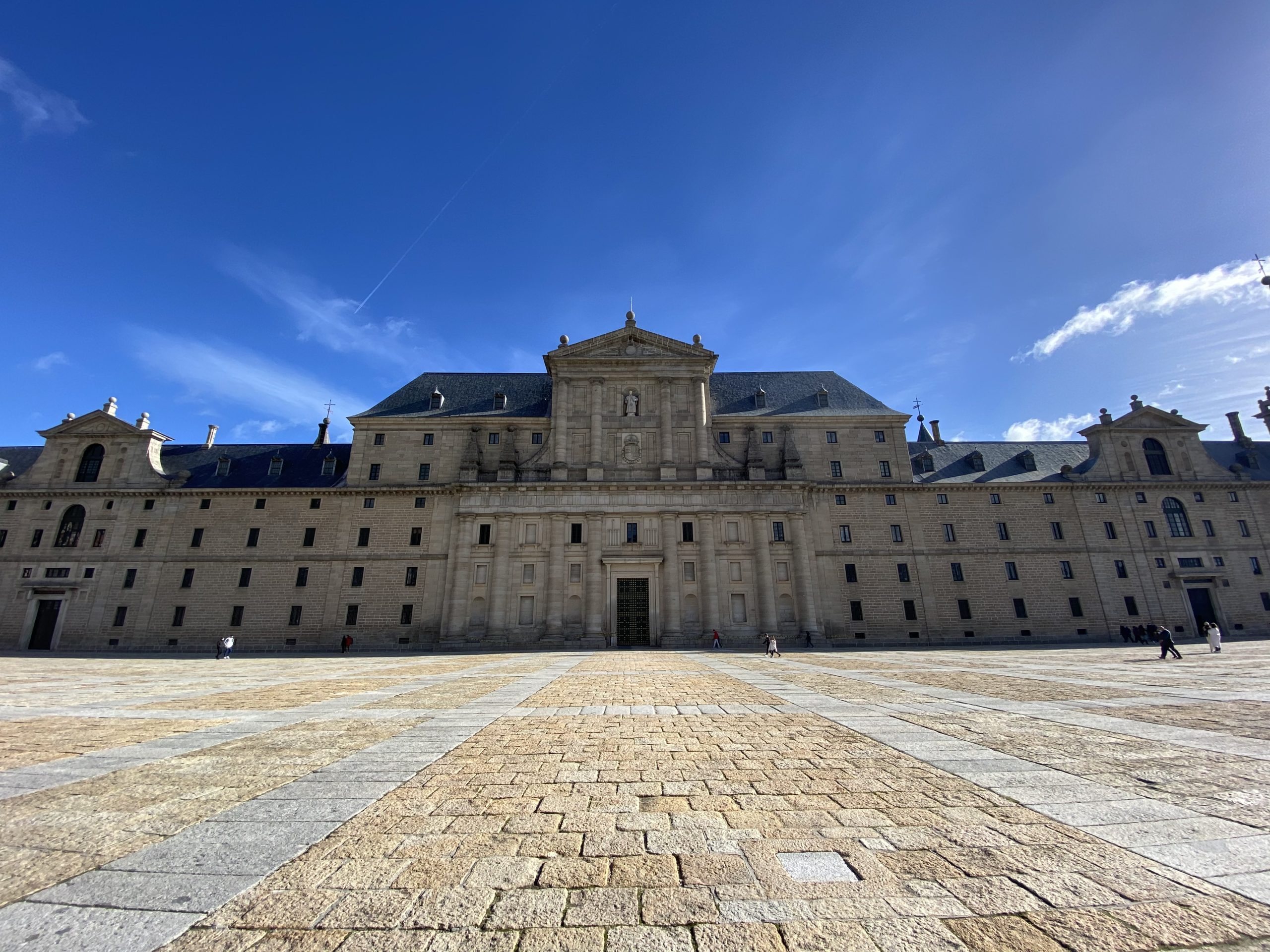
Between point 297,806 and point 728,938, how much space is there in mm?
3723

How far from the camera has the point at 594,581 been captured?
119ft

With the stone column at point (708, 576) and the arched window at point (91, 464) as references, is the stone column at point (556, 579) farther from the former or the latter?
the arched window at point (91, 464)

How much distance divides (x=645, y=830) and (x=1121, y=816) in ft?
11.5

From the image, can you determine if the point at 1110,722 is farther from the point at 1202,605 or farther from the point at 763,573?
the point at 1202,605

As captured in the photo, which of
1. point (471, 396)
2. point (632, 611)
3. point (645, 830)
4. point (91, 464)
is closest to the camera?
point (645, 830)

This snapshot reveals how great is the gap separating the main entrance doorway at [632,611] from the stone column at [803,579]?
10479 millimetres

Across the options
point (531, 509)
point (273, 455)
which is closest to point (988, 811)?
point (531, 509)

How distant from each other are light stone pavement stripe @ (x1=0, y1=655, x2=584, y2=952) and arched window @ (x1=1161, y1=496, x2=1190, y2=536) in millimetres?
56854

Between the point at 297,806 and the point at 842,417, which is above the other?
the point at 842,417

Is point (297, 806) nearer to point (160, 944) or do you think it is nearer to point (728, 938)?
point (160, 944)

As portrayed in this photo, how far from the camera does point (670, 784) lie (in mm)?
5000

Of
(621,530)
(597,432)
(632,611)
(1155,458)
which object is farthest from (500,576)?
(1155,458)

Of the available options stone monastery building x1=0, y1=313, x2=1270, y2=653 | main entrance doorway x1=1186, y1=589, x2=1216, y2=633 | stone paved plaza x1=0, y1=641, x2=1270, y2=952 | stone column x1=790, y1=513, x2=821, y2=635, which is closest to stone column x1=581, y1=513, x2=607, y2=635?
stone monastery building x1=0, y1=313, x2=1270, y2=653

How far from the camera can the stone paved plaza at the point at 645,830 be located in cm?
259
